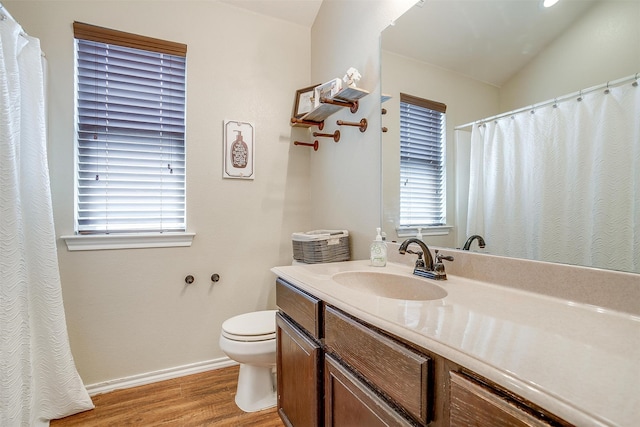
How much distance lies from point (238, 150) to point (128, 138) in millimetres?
678

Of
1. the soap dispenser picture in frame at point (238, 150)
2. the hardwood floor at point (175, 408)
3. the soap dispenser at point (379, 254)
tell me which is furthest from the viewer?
the soap dispenser picture in frame at point (238, 150)

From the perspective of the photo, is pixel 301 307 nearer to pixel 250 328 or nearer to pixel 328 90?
pixel 250 328

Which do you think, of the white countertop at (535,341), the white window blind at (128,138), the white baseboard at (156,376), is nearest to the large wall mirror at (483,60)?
the white countertop at (535,341)

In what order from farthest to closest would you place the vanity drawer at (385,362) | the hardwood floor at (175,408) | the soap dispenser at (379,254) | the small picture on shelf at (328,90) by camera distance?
Result: the small picture on shelf at (328,90), the hardwood floor at (175,408), the soap dispenser at (379,254), the vanity drawer at (385,362)

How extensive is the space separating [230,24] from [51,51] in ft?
3.50

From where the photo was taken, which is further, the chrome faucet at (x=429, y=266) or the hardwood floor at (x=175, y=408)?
the hardwood floor at (x=175, y=408)

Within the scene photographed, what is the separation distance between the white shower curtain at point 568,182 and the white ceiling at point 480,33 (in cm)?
22

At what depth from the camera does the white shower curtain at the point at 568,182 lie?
762 mm

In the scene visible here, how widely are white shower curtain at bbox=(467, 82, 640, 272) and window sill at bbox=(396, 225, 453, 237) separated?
0.57 ft

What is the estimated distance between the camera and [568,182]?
0.87 m

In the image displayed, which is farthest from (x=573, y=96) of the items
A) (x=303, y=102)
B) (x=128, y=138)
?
(x=128, y=138)

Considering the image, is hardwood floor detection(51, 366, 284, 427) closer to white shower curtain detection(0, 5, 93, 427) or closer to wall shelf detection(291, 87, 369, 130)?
white shower curtain detection(0, 5, 93, 427)

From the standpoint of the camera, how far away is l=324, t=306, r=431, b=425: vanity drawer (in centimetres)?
64

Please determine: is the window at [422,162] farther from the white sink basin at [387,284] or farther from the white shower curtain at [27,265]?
the white shower curtain at [27,265]
